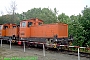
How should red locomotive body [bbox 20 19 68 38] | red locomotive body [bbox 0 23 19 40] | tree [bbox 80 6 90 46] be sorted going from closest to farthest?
1. red locomotive body [bbox 20 19 68 38]
2. tree [bbox 80 6 90 46]
3. red locomotive body [bbox 0 23 19 40]

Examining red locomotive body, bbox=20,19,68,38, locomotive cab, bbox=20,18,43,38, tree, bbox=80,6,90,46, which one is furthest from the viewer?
locomotive cab, bbox=20,18,43,38

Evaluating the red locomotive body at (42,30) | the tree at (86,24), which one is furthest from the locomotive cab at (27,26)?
the tree at (86,24)

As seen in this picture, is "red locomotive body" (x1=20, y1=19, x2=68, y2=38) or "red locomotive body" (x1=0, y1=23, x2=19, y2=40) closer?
"red locomotive body" (x1=20, y1=19, x2=68, y2=38)

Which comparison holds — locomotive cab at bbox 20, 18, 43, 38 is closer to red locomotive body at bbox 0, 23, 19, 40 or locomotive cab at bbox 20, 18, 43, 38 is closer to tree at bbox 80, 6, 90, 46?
red locomotive body at bbox 0, 23, 19, 40

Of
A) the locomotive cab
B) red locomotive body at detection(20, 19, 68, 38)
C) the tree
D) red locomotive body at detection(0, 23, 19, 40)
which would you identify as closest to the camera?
red locomotive body at detection(20, 19, 68, 38)

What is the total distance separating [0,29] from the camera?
25.9 m

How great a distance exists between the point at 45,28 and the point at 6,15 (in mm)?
37298

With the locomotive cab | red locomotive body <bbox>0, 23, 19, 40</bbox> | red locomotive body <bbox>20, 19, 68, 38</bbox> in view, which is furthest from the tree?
red locomotive body <bbox>0, 23, 19, 40</bbox>

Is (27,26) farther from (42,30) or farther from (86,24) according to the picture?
(86,24)

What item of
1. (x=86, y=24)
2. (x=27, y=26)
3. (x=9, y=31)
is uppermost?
(x=86, y=24)

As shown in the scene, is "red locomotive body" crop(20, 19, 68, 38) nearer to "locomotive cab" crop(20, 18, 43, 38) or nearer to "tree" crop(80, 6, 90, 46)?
"locomotive cab" crop(20, 18, 43, 38)

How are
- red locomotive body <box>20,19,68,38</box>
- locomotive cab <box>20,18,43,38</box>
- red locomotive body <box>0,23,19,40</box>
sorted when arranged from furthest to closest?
red locomotive body <box>0,23,19,40</box> < locomotive cab <box>20,18,43,38</box> < red locomotive body <box>20,19,68,38</box>

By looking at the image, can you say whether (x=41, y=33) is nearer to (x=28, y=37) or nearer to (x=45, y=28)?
(x=45, y=28)

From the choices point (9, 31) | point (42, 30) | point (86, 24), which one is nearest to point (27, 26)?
point (42, 30)
